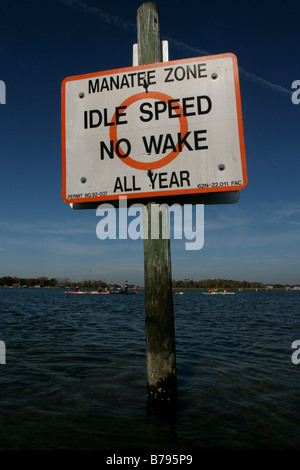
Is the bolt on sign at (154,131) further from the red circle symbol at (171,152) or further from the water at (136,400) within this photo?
the water at (136,400)

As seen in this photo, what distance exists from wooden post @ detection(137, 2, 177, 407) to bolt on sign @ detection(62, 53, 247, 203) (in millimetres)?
360

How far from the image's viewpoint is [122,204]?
2.81 metres

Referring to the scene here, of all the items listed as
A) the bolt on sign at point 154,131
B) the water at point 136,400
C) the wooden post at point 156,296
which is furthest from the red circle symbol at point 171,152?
the water at point 136,400

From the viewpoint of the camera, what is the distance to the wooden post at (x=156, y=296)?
2916mm

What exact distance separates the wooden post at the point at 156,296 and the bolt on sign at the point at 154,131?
0.36 metres

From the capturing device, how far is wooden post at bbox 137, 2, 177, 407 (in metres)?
2.92

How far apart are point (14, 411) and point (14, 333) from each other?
26.5 feet

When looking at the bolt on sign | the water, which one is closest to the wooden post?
the bolt on sign

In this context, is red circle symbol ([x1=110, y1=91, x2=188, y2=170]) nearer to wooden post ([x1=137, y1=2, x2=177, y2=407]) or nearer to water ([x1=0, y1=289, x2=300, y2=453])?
wooden post ([x1=137, y1=2, x2=177, y2=407])

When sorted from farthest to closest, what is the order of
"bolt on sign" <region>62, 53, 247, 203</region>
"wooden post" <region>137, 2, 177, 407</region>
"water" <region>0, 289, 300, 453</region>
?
"water" <region>0, 289, 300, 453</region>, "wooden post" <region>137, 2, 177, 407</region>, "bolt on sign" <region>62, 53, 247, 203</region>

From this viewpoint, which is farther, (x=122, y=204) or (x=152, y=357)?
(x=152, y=357)

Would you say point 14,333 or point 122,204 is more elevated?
point 122,204
